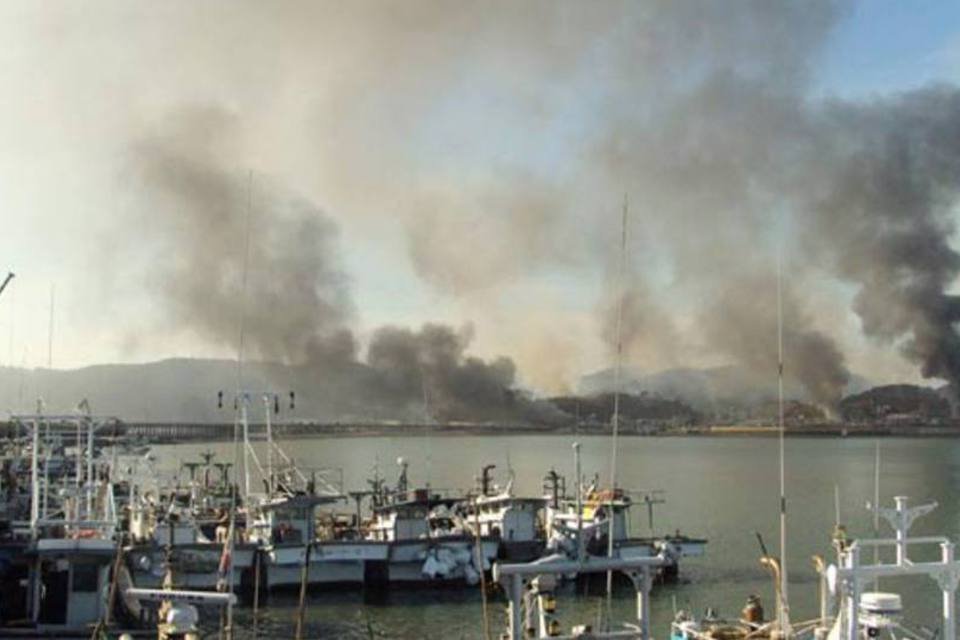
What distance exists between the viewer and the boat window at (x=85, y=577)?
28.7 m

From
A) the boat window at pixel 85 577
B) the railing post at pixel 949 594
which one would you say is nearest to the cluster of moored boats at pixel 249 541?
the boat window at pixel 85 577

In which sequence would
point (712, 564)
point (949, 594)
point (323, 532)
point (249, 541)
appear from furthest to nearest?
point (712, 564), point (323, 532), point (249, 541), point (949, 594)

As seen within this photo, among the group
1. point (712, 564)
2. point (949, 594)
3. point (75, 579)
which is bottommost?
point (712, 564)

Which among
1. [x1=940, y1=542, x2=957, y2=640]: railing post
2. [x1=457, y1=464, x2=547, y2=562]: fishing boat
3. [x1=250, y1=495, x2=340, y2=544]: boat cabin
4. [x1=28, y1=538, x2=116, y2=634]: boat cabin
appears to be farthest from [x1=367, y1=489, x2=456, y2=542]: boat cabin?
[x1=940, y1=542, x2=957, y2=640]: railing post

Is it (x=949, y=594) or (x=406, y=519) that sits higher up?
(x=949, y=594)

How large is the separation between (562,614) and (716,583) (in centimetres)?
1149

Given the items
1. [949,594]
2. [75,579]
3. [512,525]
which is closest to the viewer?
[949,594]

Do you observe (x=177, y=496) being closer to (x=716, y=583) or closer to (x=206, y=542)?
(x=206, y=542)

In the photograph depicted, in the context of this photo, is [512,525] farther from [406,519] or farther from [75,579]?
[75,579]

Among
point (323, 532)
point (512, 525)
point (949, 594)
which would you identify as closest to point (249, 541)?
point (323, 532)

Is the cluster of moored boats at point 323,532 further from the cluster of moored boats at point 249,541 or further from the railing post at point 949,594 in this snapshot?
the railing post at point 949,594

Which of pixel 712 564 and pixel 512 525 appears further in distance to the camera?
pixel 712 564

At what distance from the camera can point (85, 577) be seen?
28.8 metres

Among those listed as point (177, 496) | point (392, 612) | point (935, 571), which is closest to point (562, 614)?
point (392, 612)
